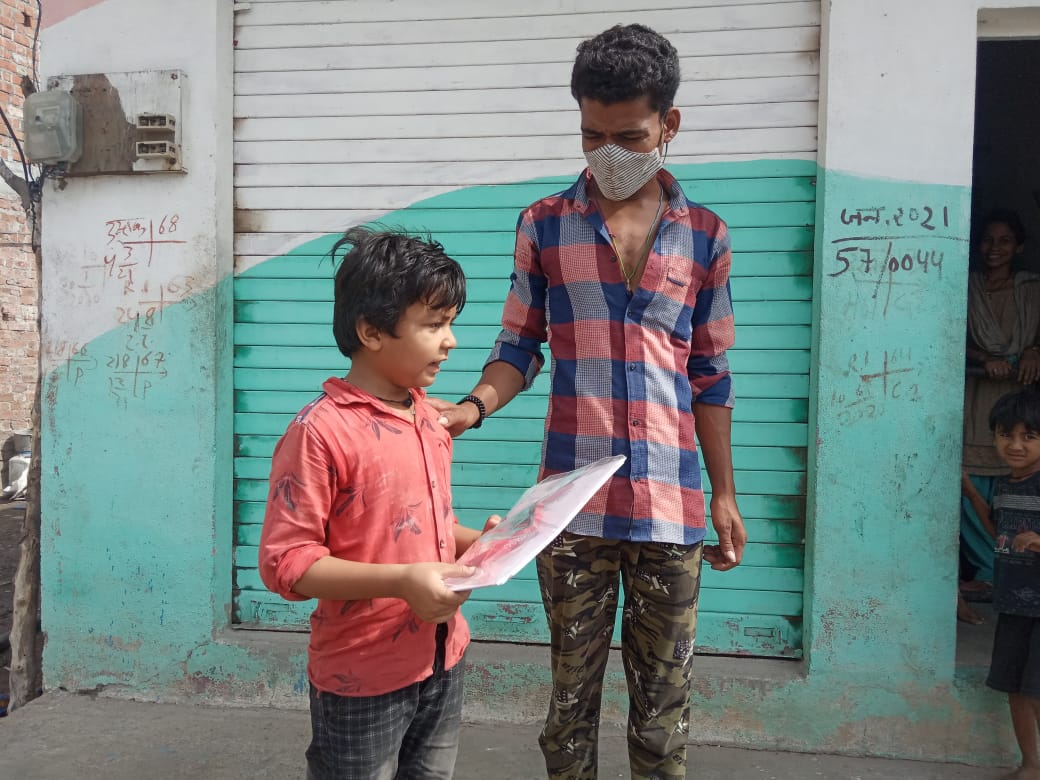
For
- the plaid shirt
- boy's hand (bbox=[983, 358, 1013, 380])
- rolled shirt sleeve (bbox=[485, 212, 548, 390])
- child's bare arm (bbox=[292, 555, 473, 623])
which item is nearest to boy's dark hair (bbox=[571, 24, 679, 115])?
the plaid shirt

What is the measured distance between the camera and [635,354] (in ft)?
6.58

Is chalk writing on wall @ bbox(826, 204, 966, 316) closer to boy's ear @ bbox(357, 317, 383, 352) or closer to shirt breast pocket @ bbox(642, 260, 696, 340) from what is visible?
shirt breast pocket @ bbox(642, 260, 696, 340)

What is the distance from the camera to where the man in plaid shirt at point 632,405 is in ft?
6.52

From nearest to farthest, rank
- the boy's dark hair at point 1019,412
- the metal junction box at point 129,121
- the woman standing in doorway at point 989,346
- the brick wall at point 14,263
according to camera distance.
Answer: the boy's dark hair at point 1019,412
the metal junction box at point 129,121
the woman standing in doorway at point 989,346
the brick wall at point 14,263

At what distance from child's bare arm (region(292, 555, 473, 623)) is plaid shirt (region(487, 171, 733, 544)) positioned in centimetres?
61

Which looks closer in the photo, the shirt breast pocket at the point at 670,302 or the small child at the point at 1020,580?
the shirt breast pocket at the point at 670,302

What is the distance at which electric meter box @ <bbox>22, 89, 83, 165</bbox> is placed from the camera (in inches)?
145

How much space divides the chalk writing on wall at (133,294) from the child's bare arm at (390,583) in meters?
2.55

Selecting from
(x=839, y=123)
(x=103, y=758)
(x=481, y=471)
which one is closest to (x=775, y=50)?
(x=839, y=123)

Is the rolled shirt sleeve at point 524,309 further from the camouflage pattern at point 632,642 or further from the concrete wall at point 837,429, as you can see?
the concrete wall at point 837,429

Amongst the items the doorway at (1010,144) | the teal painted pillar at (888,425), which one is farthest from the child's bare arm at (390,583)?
the doorway at (1010,144)

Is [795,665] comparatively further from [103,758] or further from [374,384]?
[103,758]

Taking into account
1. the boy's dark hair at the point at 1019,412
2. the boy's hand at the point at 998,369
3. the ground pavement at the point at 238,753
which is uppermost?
the boy's hand at the point at 998,369

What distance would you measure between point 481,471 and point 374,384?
6.56ft
